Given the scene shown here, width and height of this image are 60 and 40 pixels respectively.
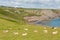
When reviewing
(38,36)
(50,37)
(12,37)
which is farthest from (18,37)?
(50,37)

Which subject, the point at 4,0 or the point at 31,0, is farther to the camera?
the point at 4,0

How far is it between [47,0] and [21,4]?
110 inches

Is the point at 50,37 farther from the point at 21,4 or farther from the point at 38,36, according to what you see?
the point at 21,4

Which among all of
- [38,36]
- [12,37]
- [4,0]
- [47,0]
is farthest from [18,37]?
[47,0]

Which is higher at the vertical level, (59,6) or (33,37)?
(59,6)

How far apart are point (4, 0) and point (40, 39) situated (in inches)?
247

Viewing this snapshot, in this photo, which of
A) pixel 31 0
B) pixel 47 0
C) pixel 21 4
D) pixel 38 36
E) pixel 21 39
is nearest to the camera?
pixel 47 0

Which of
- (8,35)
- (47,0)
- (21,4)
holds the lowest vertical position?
(8,35)

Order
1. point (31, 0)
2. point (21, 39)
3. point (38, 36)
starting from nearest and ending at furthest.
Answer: point (31, 0) → point (21, 39) → point (38, 36)

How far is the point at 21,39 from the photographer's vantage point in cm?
1725

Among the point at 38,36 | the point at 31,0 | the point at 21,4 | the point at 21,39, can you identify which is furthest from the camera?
the point at 38,36

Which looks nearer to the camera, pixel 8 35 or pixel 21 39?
pixel 21 39

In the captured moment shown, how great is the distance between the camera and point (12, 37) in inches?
717

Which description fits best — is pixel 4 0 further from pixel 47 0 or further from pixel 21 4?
pixel 47 0
